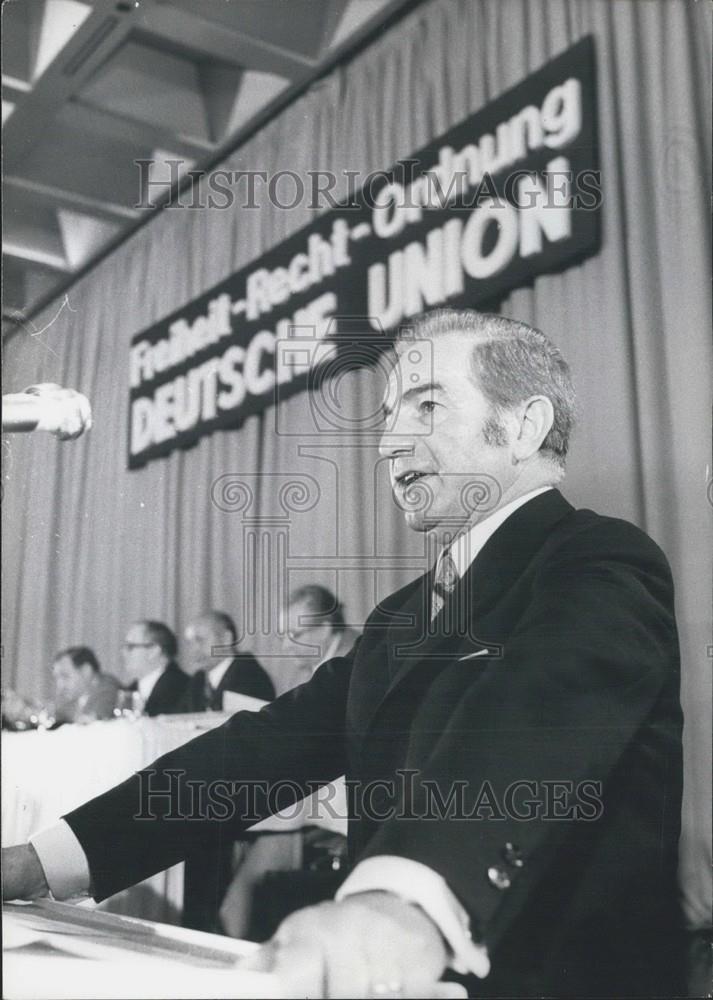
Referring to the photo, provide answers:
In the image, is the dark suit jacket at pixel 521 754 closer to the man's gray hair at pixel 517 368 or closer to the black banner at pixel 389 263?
the man's gray hair at pixel 517 368

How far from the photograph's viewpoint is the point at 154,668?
133 centimetres

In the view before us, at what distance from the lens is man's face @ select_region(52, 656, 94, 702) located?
53.8 inches

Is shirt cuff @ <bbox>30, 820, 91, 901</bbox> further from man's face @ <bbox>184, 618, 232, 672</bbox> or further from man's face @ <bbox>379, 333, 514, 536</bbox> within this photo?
man's face @ <bbox>379, 333, 514, 536</bbox>

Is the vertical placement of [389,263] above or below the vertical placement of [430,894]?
above

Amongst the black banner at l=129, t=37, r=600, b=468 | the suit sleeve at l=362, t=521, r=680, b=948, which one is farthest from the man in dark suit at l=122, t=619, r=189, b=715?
the suit sleeve at l=362, t=521, r=680, b=948

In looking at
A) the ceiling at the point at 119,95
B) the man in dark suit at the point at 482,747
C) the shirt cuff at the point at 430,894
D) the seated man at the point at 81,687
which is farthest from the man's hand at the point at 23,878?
the ceiling at the point at 119,95

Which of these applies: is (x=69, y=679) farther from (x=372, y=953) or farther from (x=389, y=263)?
(x=389, y=263)

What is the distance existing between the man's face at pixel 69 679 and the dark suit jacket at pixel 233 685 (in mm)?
172

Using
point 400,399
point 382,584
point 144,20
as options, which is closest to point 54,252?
point 144,20

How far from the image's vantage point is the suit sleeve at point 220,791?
1.24 m

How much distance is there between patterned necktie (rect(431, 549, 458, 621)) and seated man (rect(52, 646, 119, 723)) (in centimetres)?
47

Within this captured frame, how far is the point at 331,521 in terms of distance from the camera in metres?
1.31

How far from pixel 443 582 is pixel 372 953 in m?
0.46

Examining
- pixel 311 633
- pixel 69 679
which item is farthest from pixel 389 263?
pixel 69 679
